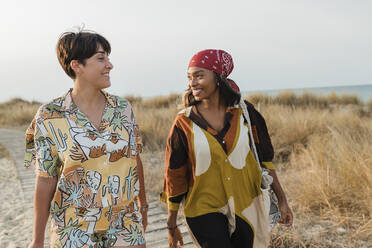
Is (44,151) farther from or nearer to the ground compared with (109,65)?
nearer to the ground

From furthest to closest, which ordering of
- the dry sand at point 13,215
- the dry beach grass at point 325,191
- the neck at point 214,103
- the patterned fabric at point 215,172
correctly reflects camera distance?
the dry sand at point 13,215, the dry beach grass at point 325,191, the neck at point 214,103, the patterned fabric at point 215,172

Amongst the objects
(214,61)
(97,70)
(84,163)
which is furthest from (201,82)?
(84,163)

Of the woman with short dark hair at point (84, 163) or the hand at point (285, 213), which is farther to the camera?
the hand at point (285, 213)

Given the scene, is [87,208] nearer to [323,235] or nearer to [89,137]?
[89,137]

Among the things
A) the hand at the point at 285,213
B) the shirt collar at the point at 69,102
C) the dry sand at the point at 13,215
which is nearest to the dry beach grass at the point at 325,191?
the dry sand at the point at 13,215

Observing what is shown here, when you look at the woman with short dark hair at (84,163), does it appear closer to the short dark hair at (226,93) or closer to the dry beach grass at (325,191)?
the short dark hair at (226,93)

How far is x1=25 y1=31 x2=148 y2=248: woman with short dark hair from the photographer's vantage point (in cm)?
184

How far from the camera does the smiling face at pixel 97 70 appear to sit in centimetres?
197

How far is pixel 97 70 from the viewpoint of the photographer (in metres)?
1.98

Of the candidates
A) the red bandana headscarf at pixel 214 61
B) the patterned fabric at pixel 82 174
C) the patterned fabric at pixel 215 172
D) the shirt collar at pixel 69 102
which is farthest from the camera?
the red bandana headscarf at pixel 214 61

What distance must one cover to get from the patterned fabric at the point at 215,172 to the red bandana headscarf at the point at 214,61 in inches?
11.7

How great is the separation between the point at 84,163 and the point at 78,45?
2.16 ft

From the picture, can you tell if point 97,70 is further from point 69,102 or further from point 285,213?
point 285,213

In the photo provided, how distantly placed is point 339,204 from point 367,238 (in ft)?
2.27
